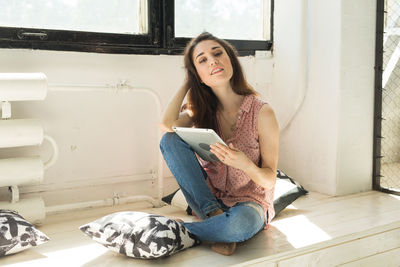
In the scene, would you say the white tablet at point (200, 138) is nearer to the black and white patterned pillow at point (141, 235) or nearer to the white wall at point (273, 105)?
the black and white patterned pillow at point (141, 235)

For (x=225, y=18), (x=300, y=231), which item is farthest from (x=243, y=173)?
(x=225, y=18)

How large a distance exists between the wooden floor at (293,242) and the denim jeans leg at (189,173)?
0.17 metres

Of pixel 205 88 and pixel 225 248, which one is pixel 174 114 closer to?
pixel 205 88

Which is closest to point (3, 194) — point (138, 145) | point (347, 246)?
point (138, 145)

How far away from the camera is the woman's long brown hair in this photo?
1.89 m

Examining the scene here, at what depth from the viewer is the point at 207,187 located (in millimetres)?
1770

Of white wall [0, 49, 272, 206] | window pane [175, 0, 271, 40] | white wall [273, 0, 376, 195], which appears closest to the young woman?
white wall [0, 49, 272, 206]

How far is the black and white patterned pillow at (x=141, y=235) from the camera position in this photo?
155 cm

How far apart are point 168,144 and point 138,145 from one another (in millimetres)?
623

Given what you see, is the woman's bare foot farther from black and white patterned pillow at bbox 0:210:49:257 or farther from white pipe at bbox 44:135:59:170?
white pipe at bbox 44:135:59:170

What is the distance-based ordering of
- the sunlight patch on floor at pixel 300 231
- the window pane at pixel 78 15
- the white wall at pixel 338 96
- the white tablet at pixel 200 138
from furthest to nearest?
the white wall at pixel 338 96, the window pane at pixel 78 15, the sunlight patch on floor at pixel 300 231, the white tablet at pixel 200 138

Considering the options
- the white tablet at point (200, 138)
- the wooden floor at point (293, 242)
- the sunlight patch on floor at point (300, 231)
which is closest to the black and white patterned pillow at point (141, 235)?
the wooden floor at point (293, 242)

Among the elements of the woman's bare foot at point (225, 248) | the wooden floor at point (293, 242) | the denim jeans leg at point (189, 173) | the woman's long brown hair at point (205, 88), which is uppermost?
the woman's long brown hair at point (205, 88)

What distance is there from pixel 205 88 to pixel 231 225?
0.62 metres
